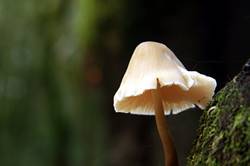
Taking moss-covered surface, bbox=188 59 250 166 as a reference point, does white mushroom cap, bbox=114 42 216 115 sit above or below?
above

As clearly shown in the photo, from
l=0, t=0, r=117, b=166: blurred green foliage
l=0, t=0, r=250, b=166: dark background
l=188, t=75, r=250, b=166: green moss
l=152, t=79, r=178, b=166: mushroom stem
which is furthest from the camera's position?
l=0, t=0, r=117, b=166: blurred green foliage

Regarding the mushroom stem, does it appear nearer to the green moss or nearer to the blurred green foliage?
the green moss

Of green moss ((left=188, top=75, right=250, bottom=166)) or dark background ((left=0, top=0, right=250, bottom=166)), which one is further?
dark background ((left=0, top=0, right=250, bottom=166))

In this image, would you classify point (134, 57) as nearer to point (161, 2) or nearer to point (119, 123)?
point (161, 2)

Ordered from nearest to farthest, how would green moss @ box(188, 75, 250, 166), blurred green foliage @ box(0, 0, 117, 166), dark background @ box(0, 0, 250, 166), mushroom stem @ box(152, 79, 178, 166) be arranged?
green moss @ box(188, 75, 250, 166) → mushroom stem @ box(152, 79, 178, 166) → dark background @ box(0, 0, 250, 166) → blurred green foliage @ box(0, 0, 117, 166)

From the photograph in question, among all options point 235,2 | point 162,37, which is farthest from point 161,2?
point 235,2

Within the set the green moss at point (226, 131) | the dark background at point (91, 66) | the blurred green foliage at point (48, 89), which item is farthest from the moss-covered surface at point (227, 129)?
the blurred green foliage at point (48, 89)

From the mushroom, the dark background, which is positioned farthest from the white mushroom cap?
the dark background
